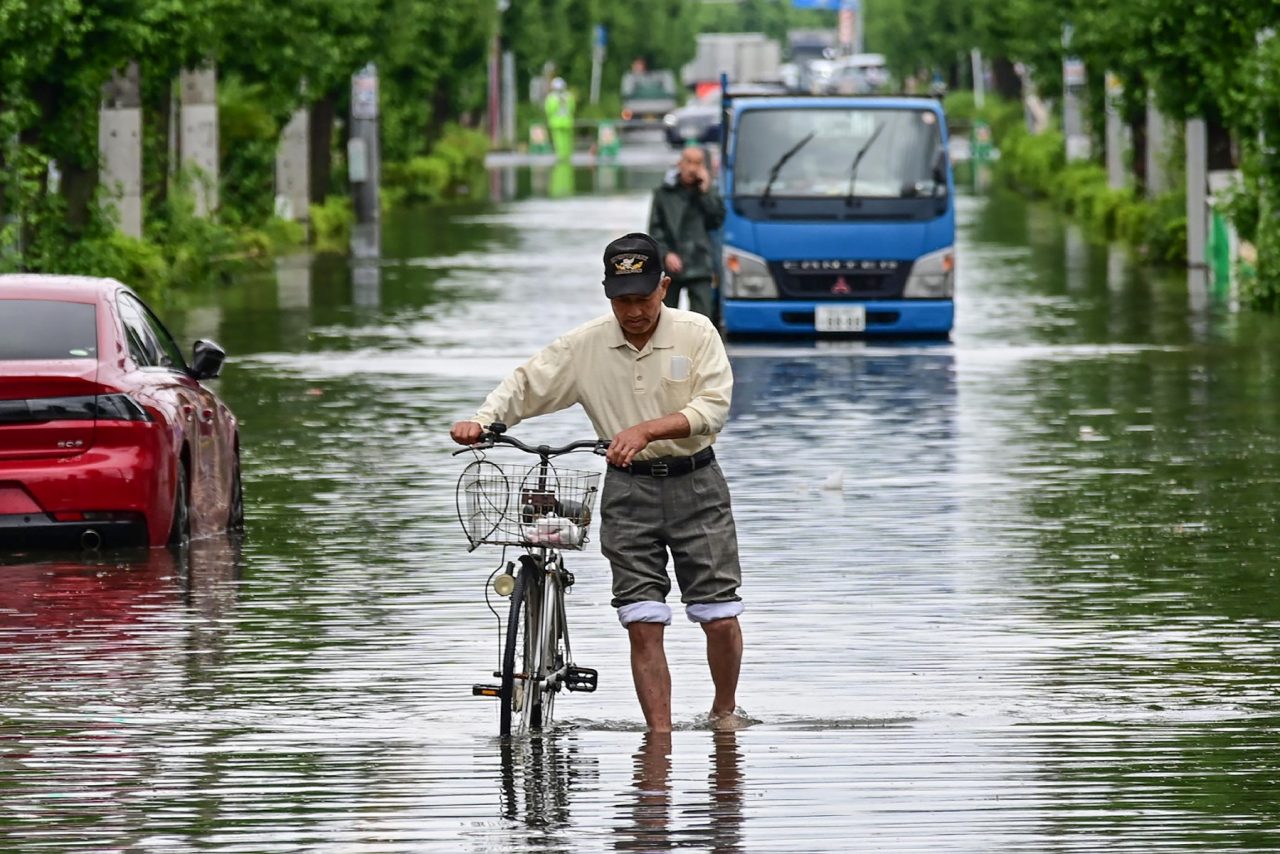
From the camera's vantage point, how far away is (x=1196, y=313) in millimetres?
28672

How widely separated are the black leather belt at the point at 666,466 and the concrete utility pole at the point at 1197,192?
25.6m

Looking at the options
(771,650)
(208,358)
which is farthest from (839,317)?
(771,650)

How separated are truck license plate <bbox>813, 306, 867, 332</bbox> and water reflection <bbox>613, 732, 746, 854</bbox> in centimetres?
1728

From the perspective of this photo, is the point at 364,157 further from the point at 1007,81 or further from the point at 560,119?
the point at 560,119

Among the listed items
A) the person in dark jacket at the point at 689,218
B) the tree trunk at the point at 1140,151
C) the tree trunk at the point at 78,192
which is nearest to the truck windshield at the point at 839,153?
the person in dark jacket at the point at 689,218

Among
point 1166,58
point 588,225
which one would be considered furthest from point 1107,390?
point 588,225

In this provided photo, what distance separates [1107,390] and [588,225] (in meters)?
25.4

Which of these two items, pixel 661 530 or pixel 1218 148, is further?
pixel 1218 148

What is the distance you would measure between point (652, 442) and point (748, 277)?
17387 mm

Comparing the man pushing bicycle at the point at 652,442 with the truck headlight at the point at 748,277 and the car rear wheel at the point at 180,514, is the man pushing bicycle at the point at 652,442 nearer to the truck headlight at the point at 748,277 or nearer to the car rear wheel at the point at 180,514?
the car rear wheel at the point at 180,514

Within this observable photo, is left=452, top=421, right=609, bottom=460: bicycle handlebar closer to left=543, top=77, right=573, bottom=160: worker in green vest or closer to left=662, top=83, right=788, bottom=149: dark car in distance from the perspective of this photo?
left=662, top=83, right=788, bottom=149: dark car in distance

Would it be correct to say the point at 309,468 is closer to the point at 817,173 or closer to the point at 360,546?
the point at 360,546

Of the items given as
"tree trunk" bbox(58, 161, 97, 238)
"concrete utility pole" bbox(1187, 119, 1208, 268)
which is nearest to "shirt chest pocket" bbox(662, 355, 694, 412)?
"tree trunk" bbox(58, 161, 97, 238)

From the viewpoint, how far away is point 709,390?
905 centimetres
